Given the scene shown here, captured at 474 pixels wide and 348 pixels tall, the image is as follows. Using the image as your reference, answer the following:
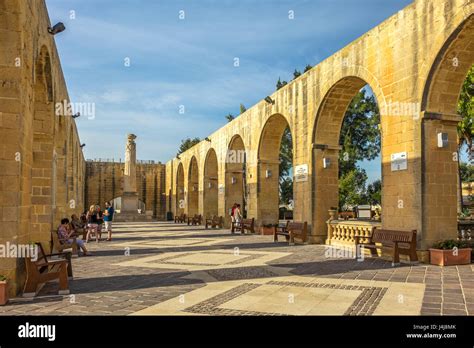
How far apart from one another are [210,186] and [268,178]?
9.27 meters

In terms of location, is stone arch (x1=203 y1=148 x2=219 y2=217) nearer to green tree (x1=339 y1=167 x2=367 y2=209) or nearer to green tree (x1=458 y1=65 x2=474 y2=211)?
green tree (x1=339 y1=167 x2=367 y2=209)

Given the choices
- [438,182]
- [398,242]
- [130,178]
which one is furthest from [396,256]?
[130,178]

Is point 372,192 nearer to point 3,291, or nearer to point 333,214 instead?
point 333,214

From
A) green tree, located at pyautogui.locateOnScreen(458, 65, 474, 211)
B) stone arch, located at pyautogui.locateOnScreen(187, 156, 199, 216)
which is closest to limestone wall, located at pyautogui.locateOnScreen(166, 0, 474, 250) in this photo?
green tree, located at pyautogui.locateOnScreen(458, 65, 474, 211)

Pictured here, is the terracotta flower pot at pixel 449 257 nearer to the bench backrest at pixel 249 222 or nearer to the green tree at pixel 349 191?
the bench backrest at pixel 249 222

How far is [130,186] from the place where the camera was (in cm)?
3312

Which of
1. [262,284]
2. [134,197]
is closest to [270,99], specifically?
[262,284]

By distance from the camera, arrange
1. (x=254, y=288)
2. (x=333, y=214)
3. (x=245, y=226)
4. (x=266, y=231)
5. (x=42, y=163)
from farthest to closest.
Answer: (x=245, y=226) → (x=266, y=231) → (x=333, y=214) → (x=42, y=163) → (x=254, y=288)

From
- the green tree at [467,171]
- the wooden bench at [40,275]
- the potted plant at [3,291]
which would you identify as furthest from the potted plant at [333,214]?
the green tree at [467,171]

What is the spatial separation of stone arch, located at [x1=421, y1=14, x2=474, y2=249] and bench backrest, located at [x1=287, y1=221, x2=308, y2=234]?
4.71 meters

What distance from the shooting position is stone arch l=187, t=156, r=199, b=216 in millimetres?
32281

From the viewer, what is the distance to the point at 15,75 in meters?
6.25

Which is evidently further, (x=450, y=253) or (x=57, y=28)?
(x=57, y=28)
